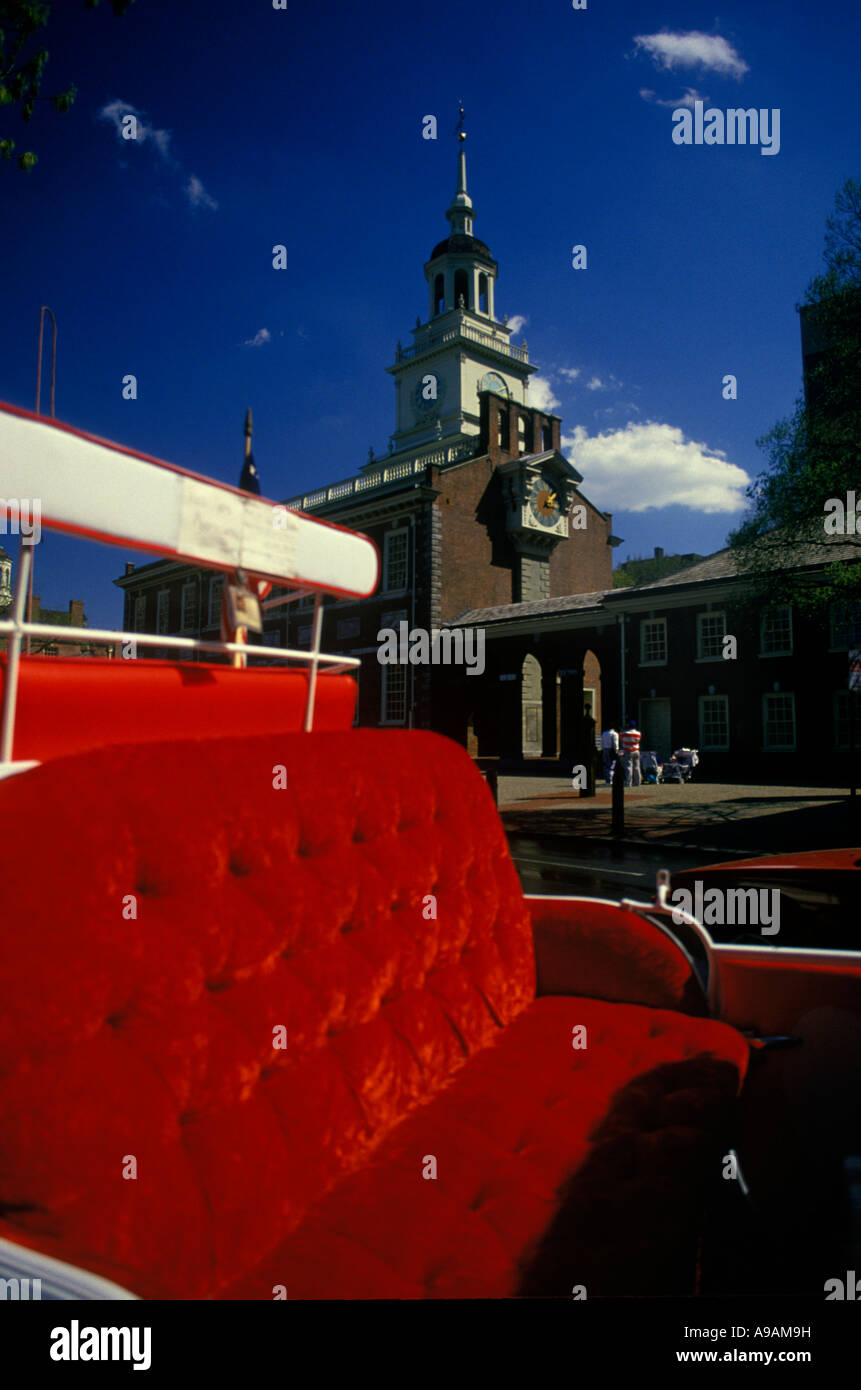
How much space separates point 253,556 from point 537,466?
31162mm

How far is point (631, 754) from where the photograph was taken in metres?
19.4

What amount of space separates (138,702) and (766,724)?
22182mm

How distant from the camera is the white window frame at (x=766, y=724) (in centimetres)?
2073

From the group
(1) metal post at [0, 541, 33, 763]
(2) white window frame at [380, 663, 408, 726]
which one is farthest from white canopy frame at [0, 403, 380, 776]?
(2) white window frame at [380, 663, 408, 726]

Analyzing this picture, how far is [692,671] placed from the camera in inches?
898

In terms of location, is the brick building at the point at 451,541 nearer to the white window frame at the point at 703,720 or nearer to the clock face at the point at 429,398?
the white window frame at the point at 703,720

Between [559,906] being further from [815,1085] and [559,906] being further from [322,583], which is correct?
[322,583]

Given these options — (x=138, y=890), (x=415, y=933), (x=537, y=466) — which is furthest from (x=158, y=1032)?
(x=537, y=466)

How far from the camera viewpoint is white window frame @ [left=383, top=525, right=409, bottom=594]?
29312 mm

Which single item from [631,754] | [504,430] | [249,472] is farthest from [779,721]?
[249,472]

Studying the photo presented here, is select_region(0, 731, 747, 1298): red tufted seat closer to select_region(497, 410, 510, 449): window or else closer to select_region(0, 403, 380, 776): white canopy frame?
select_region(0, 403, 380, 776): white canopy frame

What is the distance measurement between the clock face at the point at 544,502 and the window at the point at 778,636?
12.7 metres

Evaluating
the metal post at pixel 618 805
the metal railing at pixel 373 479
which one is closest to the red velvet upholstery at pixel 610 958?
the metal post at pixel 618 805

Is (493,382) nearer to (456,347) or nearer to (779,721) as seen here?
(456,347)
